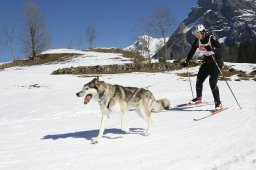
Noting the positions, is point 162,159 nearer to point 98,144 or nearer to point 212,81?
point 98,144

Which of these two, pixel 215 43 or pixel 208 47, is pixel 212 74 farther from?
pixel 215 43

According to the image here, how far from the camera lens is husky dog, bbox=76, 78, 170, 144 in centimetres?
723

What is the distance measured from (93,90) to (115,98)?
0.50 metres

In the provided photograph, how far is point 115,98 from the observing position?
734cm

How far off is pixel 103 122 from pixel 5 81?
22792mm

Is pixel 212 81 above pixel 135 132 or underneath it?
above

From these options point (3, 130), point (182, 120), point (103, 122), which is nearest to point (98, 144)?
point (103, 122)

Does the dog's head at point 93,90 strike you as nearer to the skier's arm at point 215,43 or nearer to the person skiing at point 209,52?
the person skiing at point 209,52

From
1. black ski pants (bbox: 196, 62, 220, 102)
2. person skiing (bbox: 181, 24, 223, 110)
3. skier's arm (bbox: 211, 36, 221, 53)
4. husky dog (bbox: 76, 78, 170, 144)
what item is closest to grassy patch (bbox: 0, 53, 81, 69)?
black ski pants (bbox: 196, 62, 220, 102)

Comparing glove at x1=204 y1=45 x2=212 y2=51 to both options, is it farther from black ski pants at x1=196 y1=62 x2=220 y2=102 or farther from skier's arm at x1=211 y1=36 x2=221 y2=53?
black ski pants at x1=196 y1=62 x2=220 y2=102

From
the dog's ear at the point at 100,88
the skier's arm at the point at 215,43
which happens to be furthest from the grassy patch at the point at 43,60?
the dog's ear at the point at 100,88

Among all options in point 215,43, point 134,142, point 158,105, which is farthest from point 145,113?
point 215,43

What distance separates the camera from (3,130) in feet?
33.4

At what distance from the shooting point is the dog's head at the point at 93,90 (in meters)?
7.19
